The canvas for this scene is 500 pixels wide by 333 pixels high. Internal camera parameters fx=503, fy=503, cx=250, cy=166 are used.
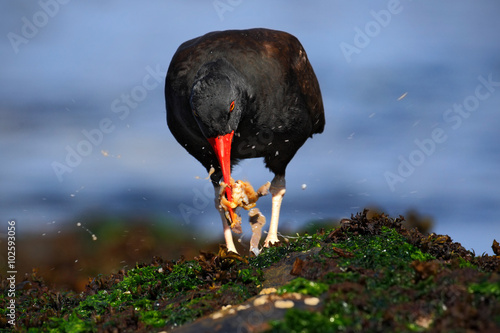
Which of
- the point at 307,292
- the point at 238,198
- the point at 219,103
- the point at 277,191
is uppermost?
the point at 219,103

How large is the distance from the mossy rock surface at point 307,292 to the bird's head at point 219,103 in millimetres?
1424

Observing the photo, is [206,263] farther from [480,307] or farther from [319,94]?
[319,94]

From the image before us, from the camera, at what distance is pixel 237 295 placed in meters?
4.40

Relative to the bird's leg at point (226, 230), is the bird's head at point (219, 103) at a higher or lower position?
higher

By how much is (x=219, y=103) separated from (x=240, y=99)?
1.50ft

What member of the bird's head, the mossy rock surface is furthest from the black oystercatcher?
the mossy rock surface

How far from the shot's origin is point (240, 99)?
6125 mm

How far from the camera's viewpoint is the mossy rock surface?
9.93 ft

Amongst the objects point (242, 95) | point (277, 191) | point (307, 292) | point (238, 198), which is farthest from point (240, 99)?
point (307, 292)

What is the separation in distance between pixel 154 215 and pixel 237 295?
947 centimetres

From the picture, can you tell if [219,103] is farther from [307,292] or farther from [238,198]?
[307,292]

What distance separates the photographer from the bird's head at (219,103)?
5.74 m

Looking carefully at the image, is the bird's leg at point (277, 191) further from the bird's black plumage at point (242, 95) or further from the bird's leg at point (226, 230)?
the bird's leg at point (226, 230)

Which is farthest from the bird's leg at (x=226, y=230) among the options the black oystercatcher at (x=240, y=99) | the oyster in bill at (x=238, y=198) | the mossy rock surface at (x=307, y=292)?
the mossy rock surface at (x=307, y=292)
